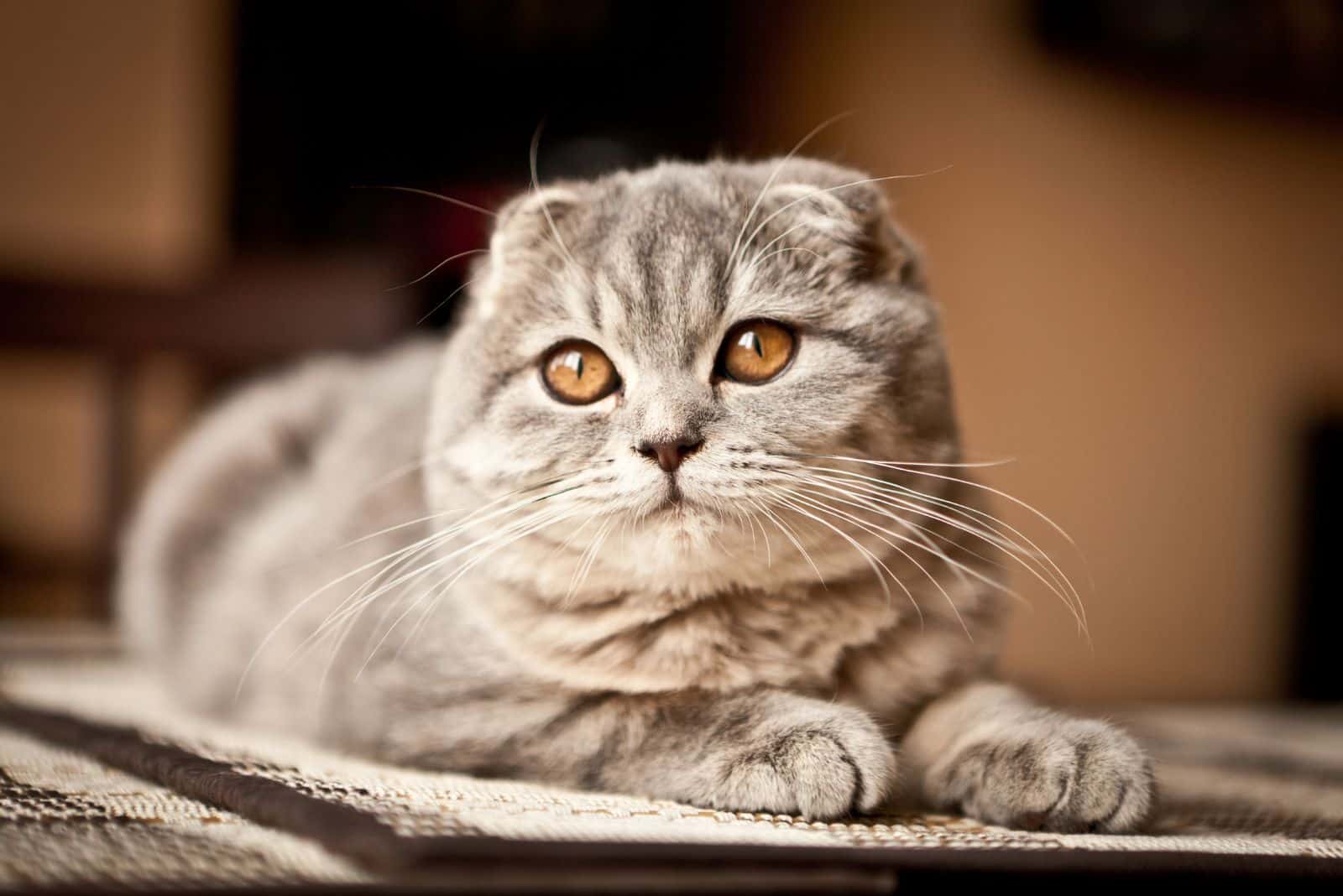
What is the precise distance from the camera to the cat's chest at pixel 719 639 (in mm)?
1111

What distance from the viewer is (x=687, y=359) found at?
110 cm

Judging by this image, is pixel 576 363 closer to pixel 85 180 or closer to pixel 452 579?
pixel 452 579

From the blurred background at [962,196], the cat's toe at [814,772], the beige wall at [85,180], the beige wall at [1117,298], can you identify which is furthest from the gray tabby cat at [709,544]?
the beige wall at [85,180]

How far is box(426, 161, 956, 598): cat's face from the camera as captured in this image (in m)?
1.04

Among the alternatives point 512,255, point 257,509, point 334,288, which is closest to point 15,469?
point 334,288

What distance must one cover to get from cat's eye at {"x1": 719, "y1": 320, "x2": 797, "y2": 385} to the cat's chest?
0.70 ft

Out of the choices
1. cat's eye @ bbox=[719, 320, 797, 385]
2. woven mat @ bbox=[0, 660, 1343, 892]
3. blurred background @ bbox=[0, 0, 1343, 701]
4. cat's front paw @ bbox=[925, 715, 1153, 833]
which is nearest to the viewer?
woven mat @ bbox=[0, 660, 1343, 892]

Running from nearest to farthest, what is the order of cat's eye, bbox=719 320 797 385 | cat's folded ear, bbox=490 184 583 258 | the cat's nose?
the cat's nose → cat's eye, bbox=719 320 797 385 → cat's folded ear, bbox=490 184 583 258

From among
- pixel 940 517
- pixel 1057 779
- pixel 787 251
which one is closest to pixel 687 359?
pixel 787 251

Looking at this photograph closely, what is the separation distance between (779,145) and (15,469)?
2396 millimetres

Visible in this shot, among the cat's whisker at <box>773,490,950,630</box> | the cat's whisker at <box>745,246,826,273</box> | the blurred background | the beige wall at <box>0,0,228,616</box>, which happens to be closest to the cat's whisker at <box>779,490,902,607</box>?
the cat's whisker at <box>773,490,950,630</box>

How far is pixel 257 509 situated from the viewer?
185 centimetres

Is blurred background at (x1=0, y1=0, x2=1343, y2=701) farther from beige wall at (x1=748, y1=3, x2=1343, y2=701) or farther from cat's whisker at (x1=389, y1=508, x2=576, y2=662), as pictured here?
cat's whisker at (x1=389, y1=508, x2=576, y2=662)

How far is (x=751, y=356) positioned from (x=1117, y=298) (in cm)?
281
